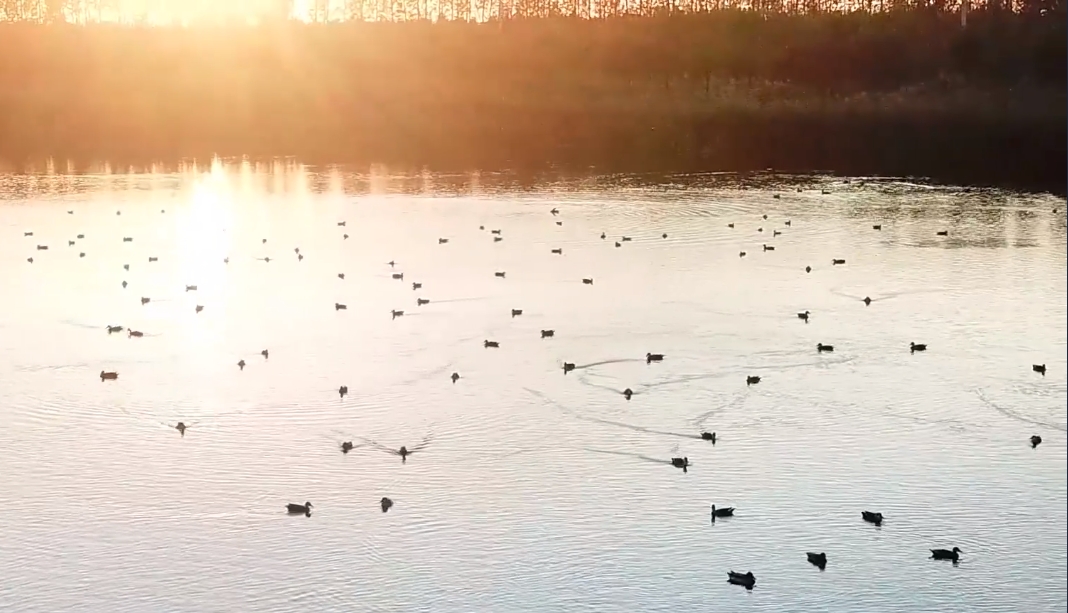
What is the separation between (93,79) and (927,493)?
70.7 metres

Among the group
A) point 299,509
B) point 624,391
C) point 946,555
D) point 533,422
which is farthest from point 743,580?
point 624,391

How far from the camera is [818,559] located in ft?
44.1

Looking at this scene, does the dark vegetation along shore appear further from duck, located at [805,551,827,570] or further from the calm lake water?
duck, located at [805,551,827,570]

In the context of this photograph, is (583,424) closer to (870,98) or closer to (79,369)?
(79,369)

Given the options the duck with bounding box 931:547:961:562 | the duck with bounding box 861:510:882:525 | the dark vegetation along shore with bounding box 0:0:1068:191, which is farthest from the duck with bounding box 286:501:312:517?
the dark vegetation along shore with bounding box 0:0:1068:191

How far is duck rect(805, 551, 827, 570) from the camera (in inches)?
528

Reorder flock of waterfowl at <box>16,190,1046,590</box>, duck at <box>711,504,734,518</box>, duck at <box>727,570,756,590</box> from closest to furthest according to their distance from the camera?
1. duck at <box>727,570,756,590</box>
2. flock of waterfowl at <box>16,190,1046,590</box>
3. duck at <box>711,504,734,518</box>

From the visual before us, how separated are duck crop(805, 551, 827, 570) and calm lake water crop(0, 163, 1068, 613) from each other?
0.07 meters

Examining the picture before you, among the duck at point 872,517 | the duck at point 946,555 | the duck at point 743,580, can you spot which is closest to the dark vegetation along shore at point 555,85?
the duck at point 872,517

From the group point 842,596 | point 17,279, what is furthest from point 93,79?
point 842,596

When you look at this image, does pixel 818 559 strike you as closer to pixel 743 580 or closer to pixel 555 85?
pixel 743 580

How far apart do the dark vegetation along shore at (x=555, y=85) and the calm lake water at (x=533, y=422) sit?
85.2 feet

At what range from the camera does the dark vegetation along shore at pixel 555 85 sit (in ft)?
196

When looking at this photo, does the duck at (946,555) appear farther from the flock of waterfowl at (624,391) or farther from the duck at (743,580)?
the duck at (743,580)
